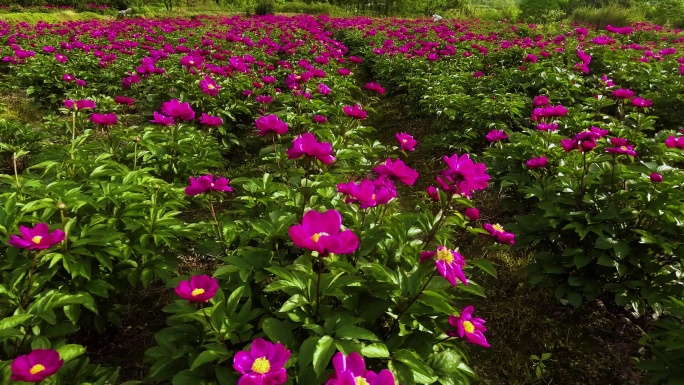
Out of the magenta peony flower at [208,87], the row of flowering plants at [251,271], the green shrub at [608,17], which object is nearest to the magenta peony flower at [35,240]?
the row of flowering plants at [251,271]

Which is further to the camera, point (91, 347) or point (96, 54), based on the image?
point (96, 54)

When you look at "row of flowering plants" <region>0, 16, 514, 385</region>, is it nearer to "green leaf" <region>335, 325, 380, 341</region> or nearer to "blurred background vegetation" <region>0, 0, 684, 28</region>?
"green leaf" <region>335, 325, 380, 341</region>

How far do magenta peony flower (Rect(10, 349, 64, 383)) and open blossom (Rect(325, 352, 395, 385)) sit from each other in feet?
3.00

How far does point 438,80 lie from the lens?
6.20m

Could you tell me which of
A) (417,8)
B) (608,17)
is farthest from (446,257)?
(417,8)

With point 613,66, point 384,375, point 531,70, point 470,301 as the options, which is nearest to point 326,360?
point 384,375

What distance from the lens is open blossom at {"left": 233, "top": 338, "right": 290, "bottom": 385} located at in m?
1.10

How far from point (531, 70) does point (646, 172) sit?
3.40 meters

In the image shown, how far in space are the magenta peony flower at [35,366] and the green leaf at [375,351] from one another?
41.3 inches

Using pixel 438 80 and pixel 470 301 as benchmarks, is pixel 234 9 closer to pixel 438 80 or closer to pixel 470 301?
pixel 438 80

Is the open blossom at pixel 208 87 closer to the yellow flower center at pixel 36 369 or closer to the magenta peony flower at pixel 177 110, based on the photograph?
the magenta peony flower at pixel 177 110

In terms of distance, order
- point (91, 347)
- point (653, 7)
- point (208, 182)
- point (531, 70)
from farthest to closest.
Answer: point (653, 7)
point (531, 70)
point (91, 347)
point (208, 182)

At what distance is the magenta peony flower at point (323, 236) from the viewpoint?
1.30 m

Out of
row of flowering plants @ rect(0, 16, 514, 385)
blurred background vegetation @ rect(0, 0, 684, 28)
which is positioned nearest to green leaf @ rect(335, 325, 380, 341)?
row of flowering plants @ rect(0, 16, 514, 385)
